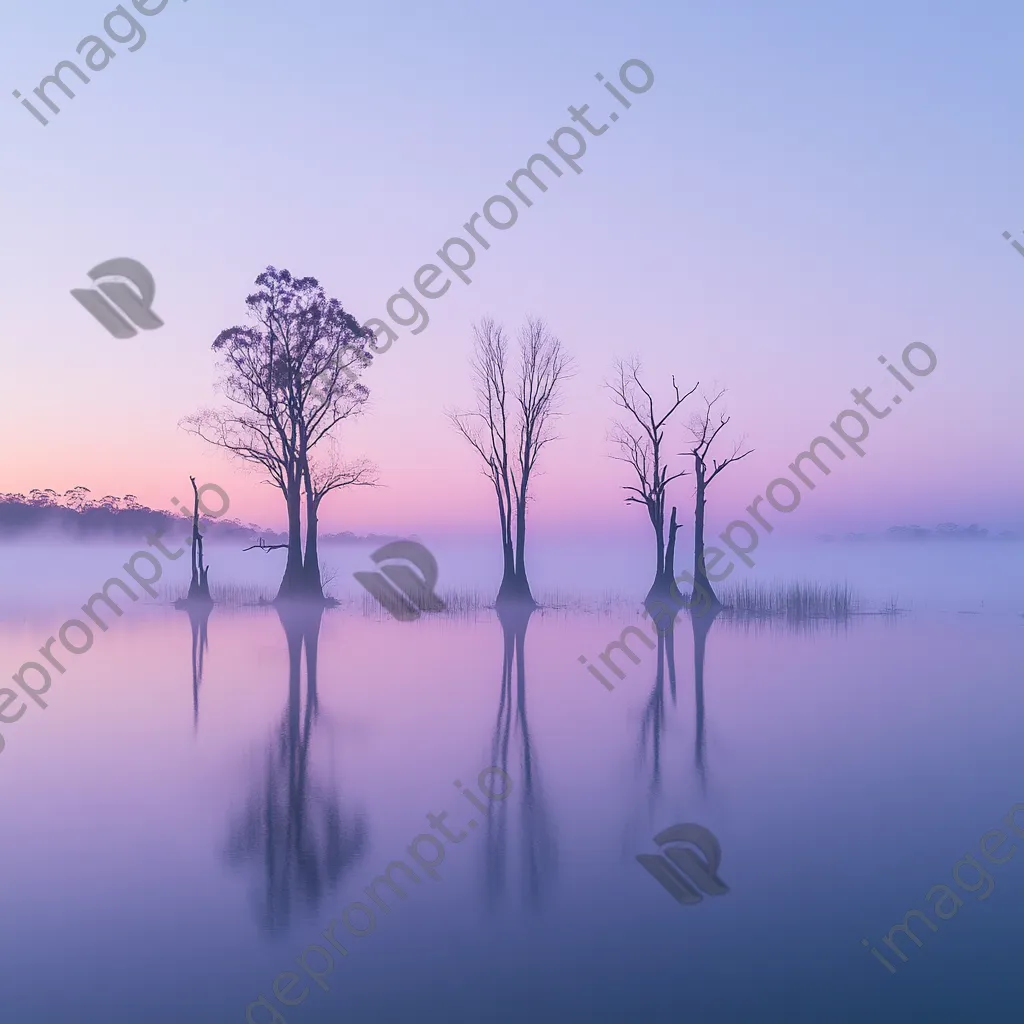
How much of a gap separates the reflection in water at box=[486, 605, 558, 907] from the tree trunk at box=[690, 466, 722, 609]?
2067cm

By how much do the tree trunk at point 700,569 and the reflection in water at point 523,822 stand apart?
20.7 meters

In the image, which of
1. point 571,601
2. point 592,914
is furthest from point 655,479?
point 592,914

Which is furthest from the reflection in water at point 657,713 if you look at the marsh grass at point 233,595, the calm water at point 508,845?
the marsh grass at point 233,595

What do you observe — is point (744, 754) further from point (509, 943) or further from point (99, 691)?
point (99, 691)

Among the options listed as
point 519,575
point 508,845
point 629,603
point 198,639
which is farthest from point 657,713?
point 629,603

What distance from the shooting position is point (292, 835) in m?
8.86

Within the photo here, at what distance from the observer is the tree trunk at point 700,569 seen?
36.1 metres
